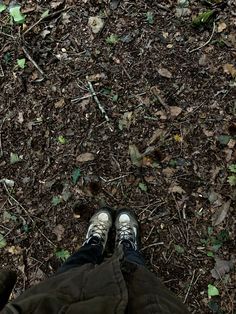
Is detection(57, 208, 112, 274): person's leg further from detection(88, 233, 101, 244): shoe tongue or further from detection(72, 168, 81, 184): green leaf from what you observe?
detection(72, 168, 81, 184): green leaf

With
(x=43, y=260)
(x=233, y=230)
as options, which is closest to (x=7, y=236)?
(x=43, y=260)

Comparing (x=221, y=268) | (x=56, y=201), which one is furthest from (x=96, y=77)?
(x=221, y=268)

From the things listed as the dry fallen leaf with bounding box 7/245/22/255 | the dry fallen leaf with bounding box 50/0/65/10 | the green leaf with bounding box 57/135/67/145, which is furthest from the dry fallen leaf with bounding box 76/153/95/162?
the dry fallen leaf with bounding box 50/0/65/10

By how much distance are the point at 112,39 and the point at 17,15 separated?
911 millimetres

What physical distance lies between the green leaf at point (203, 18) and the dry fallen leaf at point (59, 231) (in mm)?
2059

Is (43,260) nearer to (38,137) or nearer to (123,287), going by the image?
(38,137)

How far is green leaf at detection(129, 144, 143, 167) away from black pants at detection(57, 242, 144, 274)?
663 mm

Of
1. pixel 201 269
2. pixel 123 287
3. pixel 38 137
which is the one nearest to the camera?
pixel 123 287

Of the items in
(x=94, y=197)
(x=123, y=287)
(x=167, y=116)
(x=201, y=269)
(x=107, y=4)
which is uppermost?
(x=107, y=4)

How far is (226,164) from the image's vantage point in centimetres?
352

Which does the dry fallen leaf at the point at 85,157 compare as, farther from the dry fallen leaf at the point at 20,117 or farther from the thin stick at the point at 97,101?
the dry fallen leaf at the point at 20,117

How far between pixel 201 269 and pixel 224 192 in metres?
0.64

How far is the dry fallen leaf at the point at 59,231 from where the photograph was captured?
141 inches

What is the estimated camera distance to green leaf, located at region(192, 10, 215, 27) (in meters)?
3.66
